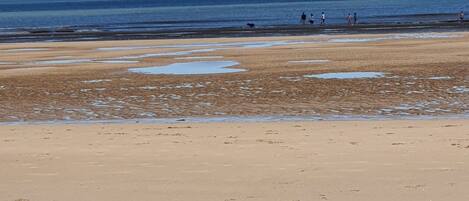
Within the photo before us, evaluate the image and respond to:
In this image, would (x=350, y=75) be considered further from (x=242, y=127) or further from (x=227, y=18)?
(x=227, y=18)

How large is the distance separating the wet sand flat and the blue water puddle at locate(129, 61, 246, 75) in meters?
11.7

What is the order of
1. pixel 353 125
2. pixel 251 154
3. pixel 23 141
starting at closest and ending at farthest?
pixel 251 154 → pixel 23 141 → pixel 353 125

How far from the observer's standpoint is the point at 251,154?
478 inches

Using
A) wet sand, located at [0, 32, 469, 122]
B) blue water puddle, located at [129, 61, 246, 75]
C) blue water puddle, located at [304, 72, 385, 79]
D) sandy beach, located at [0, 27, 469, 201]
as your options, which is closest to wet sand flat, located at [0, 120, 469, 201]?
sandy beach, located at [0, 27, 469, 201]

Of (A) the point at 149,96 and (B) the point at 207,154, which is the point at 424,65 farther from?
(B) the point at 207,154

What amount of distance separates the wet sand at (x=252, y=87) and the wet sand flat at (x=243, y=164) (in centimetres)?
379

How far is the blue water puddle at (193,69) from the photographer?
27625 millimetres

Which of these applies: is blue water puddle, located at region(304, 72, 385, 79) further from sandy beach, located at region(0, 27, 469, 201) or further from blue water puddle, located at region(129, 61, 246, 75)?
blue water puddle, located at region(129, 61, 246, 75)

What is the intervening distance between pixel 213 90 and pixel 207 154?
10734mm

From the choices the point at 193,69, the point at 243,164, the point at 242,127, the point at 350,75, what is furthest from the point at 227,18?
the point at 243,164

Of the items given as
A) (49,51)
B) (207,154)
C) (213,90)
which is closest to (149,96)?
(213,90)

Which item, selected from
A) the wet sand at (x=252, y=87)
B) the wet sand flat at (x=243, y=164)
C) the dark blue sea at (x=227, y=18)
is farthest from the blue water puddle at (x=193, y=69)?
the dark blue sea at (x=227, y=18)

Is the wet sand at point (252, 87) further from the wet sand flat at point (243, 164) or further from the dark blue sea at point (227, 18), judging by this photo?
the dark blue sea at point (227, 18)

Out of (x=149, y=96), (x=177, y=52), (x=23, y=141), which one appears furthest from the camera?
(x=177, y=52)
